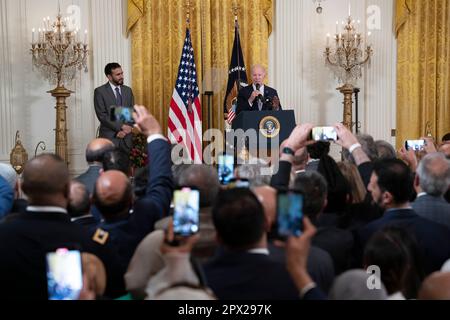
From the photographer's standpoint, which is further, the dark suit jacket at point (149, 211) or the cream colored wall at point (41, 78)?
the cream colored wall at point (41, 78)

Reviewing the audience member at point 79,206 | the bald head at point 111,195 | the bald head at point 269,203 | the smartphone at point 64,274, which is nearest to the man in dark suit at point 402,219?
the bald head at point 269,203

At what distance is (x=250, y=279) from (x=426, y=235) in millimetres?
1254

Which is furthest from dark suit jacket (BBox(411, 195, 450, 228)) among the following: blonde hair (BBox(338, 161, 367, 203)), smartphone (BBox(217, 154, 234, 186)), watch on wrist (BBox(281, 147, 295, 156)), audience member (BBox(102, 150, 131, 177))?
audience member (BBox(102, 150, 131, 177))

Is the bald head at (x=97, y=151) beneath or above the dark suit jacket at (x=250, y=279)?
Result: above

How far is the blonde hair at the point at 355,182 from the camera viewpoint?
139 inches

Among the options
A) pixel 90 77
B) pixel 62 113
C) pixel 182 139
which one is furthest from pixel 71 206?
pixel 90 77

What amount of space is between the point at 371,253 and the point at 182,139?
19.8ft

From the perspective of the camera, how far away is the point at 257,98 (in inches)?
309

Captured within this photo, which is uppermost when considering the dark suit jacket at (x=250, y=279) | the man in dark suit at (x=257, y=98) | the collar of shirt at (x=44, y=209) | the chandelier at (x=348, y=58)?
the chandelier at (x=348, y=58)

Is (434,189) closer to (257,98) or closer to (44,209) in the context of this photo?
(44,209)

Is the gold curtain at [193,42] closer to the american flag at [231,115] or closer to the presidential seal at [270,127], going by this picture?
the american flag at [231,115]

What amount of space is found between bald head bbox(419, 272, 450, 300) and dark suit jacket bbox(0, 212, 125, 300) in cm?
121

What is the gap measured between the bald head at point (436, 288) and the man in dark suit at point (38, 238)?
1192 millimetres

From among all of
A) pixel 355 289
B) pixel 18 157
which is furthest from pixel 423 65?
pixel 355 289
